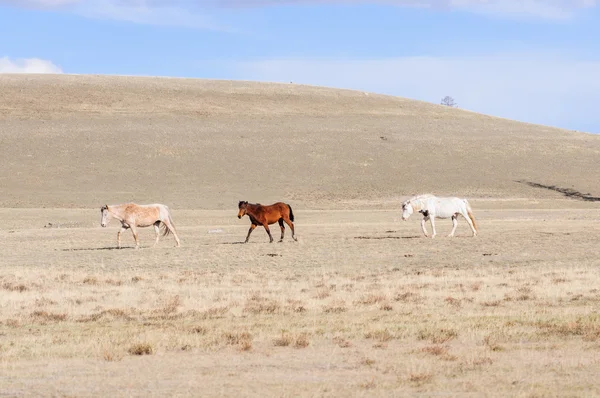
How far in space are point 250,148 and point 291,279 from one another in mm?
58856

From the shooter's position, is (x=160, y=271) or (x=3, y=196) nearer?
(x=160, y=271)

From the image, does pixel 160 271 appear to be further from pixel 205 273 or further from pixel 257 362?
pixel 257 362

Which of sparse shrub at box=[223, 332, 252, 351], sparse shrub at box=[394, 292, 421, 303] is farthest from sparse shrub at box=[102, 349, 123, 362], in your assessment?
sparse shrub at box=[394, 292, 421, 303]

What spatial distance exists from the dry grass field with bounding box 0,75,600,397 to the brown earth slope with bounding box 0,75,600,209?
0.39 meters

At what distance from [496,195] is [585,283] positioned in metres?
46.7

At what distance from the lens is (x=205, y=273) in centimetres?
2502

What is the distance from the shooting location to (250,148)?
269 ft

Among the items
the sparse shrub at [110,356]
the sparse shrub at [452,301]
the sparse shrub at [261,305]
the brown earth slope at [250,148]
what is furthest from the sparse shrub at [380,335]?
the brown earth slope at [250,148]

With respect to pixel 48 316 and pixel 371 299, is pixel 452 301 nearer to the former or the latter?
pixel 371 299

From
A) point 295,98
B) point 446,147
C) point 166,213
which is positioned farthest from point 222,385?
point 295,98

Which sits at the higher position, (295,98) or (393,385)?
(295,98)

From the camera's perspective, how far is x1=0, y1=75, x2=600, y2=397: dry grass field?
12.2 metres

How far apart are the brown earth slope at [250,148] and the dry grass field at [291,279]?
0.39m

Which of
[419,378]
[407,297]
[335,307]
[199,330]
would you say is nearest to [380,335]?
[199,330]
